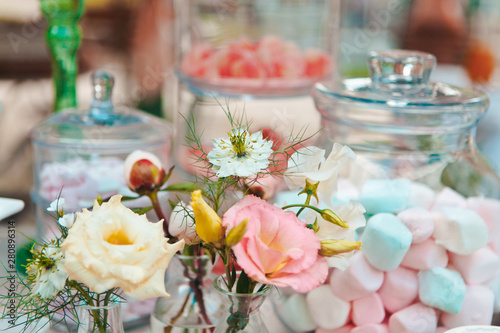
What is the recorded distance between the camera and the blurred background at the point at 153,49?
3.49 feet

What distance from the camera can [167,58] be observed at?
1.29 m

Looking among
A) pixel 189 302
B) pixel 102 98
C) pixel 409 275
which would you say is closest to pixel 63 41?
pixel 102 98

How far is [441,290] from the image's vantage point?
0.39 m

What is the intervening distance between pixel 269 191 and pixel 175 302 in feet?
0.39

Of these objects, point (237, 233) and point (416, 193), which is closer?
point (237, 233)

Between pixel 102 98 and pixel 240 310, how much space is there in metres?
0.32

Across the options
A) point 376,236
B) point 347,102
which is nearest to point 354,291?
point 376,236

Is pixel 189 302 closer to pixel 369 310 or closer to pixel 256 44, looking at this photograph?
pixel 369 310

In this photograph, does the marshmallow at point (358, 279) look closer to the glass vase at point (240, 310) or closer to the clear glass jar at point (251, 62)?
the glass vase at point (240, 310)

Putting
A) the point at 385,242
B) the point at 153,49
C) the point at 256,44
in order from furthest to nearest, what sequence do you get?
the point at 153,49, the point at 256,44, the point at 385,242

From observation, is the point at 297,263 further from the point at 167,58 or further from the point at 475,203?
the point at 167,58

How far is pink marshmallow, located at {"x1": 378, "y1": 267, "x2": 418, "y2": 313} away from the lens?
39cm

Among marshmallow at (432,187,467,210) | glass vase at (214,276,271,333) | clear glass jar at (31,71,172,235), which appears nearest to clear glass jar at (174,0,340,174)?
clear glass jar at (31,71,172,235)

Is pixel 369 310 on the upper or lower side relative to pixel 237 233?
lower
